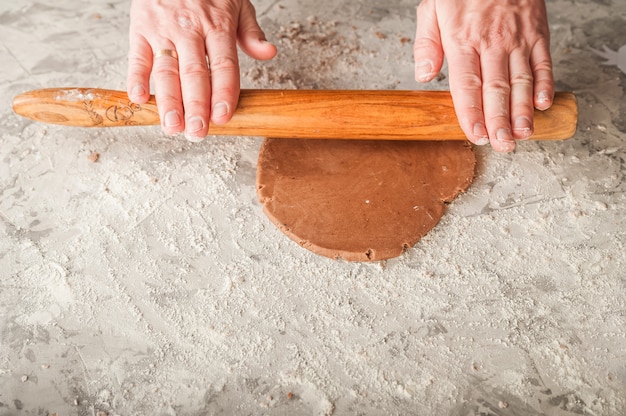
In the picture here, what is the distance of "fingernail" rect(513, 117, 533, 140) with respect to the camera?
1541 mm

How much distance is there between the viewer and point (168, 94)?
61.4 inches

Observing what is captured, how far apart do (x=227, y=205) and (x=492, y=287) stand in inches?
34.0

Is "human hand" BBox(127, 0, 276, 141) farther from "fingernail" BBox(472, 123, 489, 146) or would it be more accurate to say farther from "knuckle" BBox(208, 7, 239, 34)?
"fingernail" BBox(472, 123, 489, 146)

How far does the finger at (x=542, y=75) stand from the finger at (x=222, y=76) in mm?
908

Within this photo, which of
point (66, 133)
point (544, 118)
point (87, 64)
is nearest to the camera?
point (544, 118)

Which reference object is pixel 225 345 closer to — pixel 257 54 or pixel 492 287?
pixel 492 287

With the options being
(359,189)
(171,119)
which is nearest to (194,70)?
(171,119)

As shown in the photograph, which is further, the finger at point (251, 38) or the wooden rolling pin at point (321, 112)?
the finger at point (251, 38)

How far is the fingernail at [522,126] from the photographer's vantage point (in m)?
1.54

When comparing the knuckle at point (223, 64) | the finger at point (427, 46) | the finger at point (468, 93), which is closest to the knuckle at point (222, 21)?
the knuckle at point (223, 64)

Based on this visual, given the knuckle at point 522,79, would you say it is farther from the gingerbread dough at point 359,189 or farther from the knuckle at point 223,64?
the knuckle at point 223,64

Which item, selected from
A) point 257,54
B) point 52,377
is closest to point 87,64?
point 257,54

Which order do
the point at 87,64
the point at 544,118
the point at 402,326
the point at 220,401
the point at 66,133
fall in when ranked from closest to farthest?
the point at 220,401 → the point at 402,326 → the point at 544,118 → the point at 66,133 → the point at 87,64

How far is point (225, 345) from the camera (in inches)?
59.3
